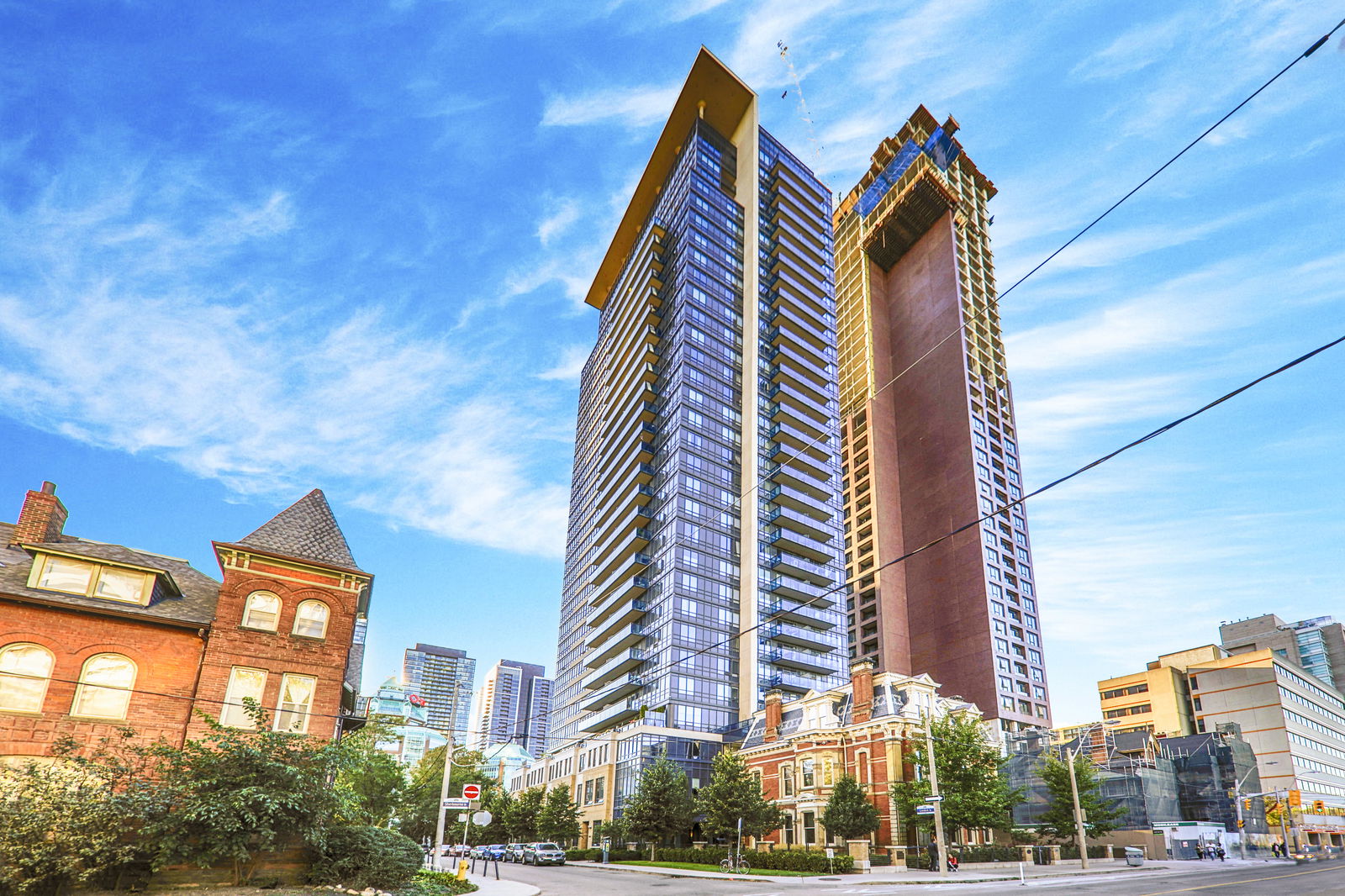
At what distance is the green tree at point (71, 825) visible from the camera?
17.4m

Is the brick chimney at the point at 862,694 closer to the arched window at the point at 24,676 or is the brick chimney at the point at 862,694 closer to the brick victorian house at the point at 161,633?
the brick victorian house at the point at 161,633

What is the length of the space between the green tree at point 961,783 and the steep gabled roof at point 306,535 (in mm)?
31828

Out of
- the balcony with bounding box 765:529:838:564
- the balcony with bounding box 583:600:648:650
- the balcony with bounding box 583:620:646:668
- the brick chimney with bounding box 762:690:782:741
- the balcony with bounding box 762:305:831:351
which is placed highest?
the balcony with bounding box 762:305:831:351

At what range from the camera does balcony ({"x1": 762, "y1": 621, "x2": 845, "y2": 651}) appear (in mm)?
83438

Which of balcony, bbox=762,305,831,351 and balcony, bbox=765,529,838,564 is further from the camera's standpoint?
balcony, bbox=762,305,831,351

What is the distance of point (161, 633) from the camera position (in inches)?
1000

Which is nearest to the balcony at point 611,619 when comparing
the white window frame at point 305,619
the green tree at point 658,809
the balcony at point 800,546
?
the balcony at point 800,546

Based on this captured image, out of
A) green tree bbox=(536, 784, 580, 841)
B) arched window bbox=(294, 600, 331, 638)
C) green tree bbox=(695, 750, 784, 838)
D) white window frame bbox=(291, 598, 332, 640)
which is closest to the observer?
white window frame bbox=(291, 598, 332, 640)

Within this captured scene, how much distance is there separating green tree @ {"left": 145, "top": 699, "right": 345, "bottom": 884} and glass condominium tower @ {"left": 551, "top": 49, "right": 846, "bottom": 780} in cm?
5443

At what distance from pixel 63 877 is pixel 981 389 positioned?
114 m

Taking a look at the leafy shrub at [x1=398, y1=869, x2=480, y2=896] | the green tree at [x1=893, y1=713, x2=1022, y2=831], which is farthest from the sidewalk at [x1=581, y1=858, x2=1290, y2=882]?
the leafy shrub at [x1=398, y1=869, x2=480, y2=896]

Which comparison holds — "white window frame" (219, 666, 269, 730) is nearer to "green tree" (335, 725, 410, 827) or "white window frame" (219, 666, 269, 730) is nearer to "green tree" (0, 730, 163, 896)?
"green tree" (0, 730, 163, 896)

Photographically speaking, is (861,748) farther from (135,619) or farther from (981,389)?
(981,389)

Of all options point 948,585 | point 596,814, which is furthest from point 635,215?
point 596,814
